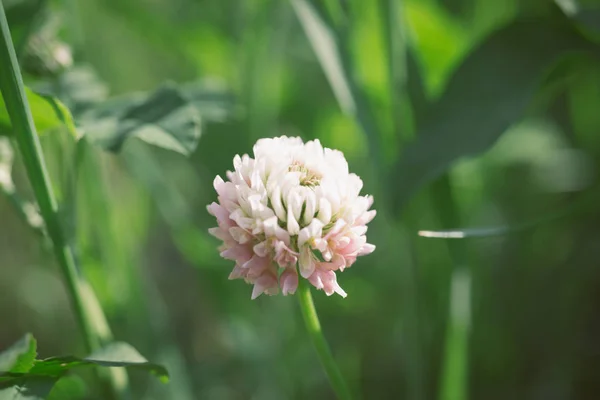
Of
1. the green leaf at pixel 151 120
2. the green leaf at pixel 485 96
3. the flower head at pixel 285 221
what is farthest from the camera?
the green leaf at pixel 485 96

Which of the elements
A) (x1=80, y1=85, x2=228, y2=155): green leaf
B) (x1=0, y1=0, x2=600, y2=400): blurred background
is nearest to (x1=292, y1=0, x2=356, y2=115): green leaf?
(x1=0, y1=0, x2=600, y2=400): blurred background

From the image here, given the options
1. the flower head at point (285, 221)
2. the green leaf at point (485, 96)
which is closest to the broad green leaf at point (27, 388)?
the flower head at point (285, 221)

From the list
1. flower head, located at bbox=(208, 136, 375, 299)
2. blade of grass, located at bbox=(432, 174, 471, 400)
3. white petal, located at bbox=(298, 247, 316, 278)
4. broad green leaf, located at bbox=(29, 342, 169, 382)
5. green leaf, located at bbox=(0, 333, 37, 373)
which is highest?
flower head, located at bbox=(208, 136, 375, 299)

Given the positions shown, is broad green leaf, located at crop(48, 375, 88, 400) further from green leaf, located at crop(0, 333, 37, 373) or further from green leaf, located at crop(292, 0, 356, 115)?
green leaf, located at crop(292, 0, 356, 115)

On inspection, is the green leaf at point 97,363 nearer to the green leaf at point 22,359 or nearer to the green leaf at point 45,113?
the green leaf at point 22,359

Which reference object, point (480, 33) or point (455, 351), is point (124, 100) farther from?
point (480, 33)

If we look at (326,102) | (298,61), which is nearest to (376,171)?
(326,102)
